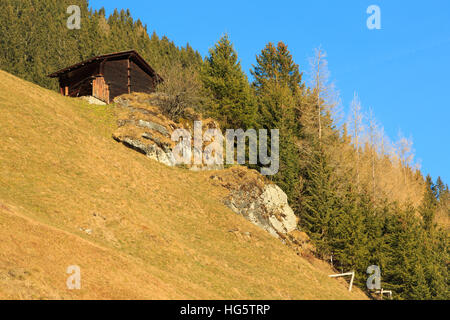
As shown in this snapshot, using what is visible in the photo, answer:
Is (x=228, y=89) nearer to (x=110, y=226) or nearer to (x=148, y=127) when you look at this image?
(x=148, y=127)

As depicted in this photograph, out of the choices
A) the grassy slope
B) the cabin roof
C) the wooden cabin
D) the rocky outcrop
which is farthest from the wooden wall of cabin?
the rocky outcrop

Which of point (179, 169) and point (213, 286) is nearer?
point (213, 286)

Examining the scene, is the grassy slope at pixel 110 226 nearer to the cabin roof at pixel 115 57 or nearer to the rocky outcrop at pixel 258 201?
the rocky outcrop at pixel 258 201

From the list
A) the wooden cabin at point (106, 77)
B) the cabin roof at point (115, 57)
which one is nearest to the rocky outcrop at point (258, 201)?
the wooden cabin at point (106, 77)

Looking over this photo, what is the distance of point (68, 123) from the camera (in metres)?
34.9

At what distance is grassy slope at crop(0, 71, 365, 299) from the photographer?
1669cm

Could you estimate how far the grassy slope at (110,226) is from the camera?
1669cm

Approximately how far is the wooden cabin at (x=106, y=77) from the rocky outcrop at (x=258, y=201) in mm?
16981

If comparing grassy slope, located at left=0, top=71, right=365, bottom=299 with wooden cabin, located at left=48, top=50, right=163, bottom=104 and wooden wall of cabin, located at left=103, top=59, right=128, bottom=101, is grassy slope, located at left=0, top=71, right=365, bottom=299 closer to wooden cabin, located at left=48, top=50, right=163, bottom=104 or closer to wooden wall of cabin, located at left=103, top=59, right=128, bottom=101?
wooden cabin, located at left=48, top=50, right=163, bottom=104

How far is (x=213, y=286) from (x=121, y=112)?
26.3m

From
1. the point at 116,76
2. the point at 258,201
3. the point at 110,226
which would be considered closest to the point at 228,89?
the point at 116,76

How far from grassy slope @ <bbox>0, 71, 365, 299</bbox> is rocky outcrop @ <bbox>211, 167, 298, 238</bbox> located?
1617 millimetres
